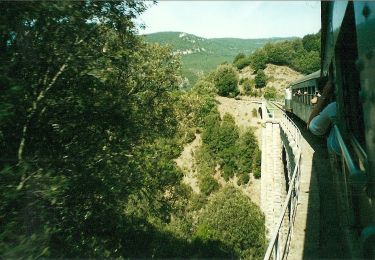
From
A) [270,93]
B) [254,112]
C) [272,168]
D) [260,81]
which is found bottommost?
[272,168]

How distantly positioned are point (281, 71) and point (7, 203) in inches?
3599

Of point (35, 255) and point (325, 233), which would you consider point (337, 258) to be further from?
point (35, 255)

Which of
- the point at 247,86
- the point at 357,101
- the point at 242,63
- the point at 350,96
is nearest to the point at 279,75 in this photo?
the point at 242,63

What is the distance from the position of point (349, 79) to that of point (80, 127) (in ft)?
15.4

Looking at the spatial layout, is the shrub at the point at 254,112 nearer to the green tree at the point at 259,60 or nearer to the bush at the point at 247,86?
the bush at the point at 247,86

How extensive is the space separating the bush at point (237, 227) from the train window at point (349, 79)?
22.3 metres

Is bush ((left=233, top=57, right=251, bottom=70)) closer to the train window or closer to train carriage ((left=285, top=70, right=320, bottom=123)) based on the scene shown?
train carriage ((left=285, top=70, right=320, bottom=123))

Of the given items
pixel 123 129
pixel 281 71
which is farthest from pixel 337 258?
pixel 281 71

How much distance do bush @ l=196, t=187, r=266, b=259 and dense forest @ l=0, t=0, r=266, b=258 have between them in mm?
16461

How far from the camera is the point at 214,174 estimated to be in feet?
139

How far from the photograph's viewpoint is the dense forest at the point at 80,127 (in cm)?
491

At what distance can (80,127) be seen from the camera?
21.5ft

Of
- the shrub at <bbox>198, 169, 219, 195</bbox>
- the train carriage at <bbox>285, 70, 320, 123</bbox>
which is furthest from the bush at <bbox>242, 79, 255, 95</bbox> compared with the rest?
the train carriage at <bbox>285, 70, 320, 123</bbox>

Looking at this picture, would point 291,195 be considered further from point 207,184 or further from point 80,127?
point 207,184
